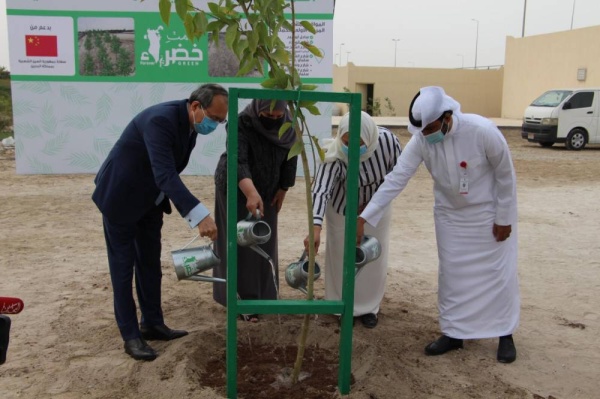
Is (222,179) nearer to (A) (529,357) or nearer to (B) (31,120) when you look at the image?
(A) (529,357)

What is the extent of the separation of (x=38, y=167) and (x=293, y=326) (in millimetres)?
7954

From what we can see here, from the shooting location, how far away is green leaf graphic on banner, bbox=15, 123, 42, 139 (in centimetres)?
1029

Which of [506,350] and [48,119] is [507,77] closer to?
[48,119]

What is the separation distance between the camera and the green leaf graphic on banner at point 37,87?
401 inches

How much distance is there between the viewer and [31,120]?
10328 millimetres

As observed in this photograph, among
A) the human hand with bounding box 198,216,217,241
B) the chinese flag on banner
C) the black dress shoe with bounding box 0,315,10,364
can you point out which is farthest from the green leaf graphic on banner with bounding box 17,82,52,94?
the black dress shoe with bounding box 0,315,10,364

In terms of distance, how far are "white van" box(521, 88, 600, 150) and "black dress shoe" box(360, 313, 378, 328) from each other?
1298 centimetres

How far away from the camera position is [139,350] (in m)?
3.49

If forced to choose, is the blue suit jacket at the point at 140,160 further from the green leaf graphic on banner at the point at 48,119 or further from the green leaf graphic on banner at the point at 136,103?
the green leaf graphic on banner at the point at 48,119

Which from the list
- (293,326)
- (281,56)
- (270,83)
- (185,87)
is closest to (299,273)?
(293,326)

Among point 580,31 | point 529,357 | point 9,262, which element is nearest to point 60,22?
point 9,262

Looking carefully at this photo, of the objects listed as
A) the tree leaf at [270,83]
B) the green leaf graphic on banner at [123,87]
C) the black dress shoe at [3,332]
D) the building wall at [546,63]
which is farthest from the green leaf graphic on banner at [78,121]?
the building wall at [546,63]

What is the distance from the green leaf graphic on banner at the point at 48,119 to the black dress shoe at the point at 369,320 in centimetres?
775

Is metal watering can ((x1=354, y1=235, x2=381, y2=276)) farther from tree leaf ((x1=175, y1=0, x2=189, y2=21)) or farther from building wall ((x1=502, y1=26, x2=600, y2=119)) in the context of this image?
building wall ((x1=502, y1=26, x2=600, y2=119))
